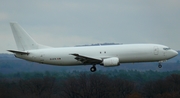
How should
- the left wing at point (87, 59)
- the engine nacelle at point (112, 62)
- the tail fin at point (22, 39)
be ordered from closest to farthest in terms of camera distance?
the engine nacelle at point (112, 62) < the left wing at point (87, 59) < the tail fin at point (22, 39)

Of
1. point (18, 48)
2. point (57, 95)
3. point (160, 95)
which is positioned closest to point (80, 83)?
point (57, 95)

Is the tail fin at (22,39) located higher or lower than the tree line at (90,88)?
higher

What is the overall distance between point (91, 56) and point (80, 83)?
36.1 metres

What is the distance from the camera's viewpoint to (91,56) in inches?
3083

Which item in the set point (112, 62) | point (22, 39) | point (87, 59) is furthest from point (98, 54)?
point (22, 39)

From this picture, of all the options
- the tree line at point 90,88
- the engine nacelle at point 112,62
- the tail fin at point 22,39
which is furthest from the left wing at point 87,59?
the tree line at point 90,88

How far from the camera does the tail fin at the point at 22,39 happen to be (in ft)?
269

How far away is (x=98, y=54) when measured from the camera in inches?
3073

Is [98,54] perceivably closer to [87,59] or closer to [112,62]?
[87,59]

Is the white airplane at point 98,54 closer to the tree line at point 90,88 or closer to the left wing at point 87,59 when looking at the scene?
the left wing at point 87,59

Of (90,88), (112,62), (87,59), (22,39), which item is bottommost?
(90,88)

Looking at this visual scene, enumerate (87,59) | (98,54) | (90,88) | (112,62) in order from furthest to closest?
1. (90,88)
2. (98,54)
3. (87,59)
4. (112,62)

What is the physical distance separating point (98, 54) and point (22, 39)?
1222 cm

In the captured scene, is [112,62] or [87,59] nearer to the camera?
[112,62]
